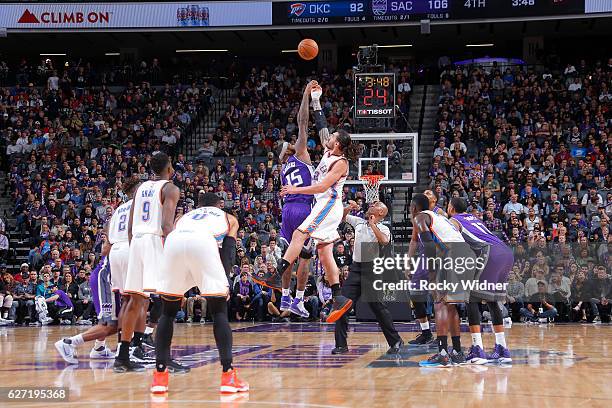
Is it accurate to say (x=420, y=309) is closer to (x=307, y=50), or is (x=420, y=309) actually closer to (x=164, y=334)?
(x=307, y=50)

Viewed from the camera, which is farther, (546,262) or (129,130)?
(129,130)

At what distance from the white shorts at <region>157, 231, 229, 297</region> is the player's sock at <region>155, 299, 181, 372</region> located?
0.38 ft

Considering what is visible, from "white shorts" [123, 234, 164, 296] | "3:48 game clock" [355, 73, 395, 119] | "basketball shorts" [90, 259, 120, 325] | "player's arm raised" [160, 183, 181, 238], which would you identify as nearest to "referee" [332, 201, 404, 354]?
"basketball shorts" [90, 259, 120, 325]

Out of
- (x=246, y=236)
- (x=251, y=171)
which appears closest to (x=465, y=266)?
(x=246, y=236)

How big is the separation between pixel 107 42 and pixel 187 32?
148 inches

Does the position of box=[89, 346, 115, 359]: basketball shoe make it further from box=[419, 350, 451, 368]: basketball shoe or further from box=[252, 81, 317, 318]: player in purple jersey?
box=[419, 350, 451, 368]: basketball shoe

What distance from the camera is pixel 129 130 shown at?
28.0m

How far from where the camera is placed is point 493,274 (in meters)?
10.6

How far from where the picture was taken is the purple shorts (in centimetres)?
1114

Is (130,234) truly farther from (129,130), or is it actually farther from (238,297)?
(129,130)

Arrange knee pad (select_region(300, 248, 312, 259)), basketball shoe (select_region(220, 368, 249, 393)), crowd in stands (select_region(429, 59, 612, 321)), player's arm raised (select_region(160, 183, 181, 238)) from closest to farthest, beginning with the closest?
basketball shoe (select_region(220, 368, 249, 393)) → player's arm raised (select_region(160, 183, 181, 238)) → knee pad (select_region(300, 248, 312, 259)) → crowd in stands (select_region(429, 59, 612, 321))

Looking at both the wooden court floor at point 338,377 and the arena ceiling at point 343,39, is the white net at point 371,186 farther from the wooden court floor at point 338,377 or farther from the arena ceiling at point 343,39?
the arena ceiling at point 343,39

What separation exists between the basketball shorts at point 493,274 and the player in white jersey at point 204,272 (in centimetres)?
345

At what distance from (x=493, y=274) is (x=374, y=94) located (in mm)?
11091
